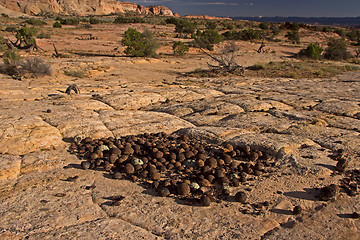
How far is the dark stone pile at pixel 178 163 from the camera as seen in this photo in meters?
2.74

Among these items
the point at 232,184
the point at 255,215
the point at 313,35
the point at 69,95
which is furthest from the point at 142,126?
the point at 313,35

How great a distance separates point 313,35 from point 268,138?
133 feet

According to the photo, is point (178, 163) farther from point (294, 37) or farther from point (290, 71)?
point (294, 37)

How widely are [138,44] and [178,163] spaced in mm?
14477

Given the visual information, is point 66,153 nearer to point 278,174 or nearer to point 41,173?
point 41,173

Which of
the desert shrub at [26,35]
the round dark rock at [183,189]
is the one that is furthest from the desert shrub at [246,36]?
the round dark rock at [183,189]

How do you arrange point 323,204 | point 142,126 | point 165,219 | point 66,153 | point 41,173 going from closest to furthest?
point 165,219 → point 323,204 → point 41,173 → point 66,153 → point 142,126

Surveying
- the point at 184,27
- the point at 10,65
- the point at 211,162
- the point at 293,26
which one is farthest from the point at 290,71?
the point at 293,26

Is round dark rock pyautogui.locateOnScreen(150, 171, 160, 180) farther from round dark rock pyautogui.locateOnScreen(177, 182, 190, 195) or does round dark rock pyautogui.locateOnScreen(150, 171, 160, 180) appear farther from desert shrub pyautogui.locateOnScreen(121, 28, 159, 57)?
desert shrub pyautogui.locateOnScreen(121, 28, 159, 57)

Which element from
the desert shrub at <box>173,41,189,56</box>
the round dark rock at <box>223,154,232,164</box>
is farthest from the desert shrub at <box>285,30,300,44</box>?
the round dark rock at <box>223,154,232,164</box>

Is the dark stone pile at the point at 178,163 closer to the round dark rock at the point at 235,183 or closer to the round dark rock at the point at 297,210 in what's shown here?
the round dark rock at the point at 235,183

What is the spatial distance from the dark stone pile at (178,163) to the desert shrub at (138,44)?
13.5 meters

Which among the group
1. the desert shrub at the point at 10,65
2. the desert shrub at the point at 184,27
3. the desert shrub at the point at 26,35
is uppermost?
the desert shrub at the point at 184,27

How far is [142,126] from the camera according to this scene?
452 centimetres
